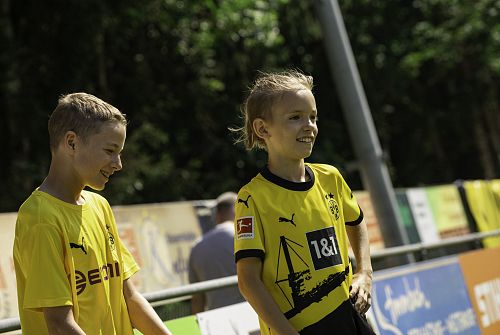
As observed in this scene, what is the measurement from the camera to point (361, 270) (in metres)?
3.64

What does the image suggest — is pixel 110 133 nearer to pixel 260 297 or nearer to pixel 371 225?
pixel 260 297

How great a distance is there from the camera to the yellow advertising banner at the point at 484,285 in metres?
7.60

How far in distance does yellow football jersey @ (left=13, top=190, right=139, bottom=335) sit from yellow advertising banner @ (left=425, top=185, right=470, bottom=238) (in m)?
12.9

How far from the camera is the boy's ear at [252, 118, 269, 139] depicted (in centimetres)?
357

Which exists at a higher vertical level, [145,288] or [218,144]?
[218,144]

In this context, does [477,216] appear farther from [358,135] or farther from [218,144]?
[358,135]

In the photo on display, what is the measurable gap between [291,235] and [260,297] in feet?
0.96

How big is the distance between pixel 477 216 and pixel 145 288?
9.58 m

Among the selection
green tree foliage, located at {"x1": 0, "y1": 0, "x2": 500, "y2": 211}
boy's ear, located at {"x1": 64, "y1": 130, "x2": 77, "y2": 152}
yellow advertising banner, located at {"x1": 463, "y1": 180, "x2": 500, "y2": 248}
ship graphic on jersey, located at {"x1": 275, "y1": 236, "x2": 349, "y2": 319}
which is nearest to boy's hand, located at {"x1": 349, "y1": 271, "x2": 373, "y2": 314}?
ship graphic on jersey, located at {"x1": 275, "y1": 236, "x2": 349, "y2": 319}

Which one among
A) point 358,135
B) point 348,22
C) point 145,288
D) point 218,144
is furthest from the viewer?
point 348,22

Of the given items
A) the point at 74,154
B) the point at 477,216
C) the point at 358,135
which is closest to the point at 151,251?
the point at 358,135

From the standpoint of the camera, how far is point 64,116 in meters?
2.99

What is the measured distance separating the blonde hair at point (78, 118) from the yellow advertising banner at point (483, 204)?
14.3 m

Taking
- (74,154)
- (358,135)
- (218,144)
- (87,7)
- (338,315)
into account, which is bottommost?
(338,315)
